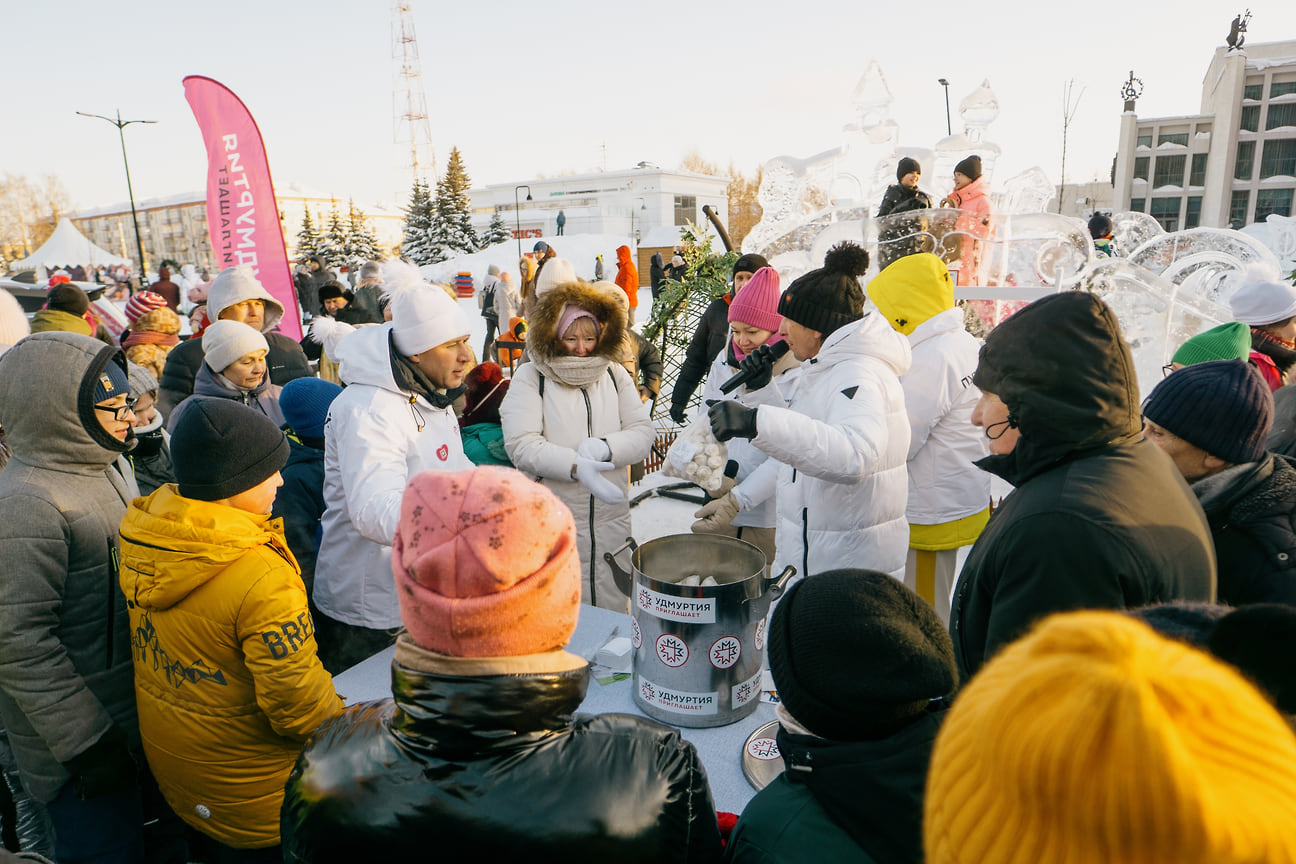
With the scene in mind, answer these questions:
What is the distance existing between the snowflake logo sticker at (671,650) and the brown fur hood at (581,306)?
1981 mm

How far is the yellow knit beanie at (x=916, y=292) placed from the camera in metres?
3.56

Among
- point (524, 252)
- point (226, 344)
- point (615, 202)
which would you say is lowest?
point (226, 344)

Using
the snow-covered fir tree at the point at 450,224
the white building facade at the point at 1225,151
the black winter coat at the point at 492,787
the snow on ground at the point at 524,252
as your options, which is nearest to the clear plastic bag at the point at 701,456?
the black winter coat at the point at 492,787

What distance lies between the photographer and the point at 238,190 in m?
7.05

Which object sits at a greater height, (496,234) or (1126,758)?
(496,234)

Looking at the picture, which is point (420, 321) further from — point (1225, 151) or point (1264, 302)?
point (1225, 151)

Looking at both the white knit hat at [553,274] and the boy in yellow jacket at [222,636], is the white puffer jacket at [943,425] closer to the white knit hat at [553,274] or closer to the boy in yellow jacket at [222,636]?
the white knit hat at [553,274]

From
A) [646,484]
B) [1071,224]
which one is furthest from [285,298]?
[1071,224]

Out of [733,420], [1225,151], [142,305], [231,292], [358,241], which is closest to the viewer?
[733,420]

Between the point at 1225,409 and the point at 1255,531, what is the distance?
0.36 m

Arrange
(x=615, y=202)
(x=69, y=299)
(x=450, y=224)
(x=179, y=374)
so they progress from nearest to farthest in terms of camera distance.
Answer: (x=179, y=374) < (x=69, y=299) < (x=450, y=224) < (x=615, y=202)

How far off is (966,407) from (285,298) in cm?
627

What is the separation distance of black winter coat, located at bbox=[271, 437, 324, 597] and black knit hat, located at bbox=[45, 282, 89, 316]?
9.47 ft

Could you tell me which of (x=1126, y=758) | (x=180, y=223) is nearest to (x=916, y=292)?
(x=1126, y=758)
